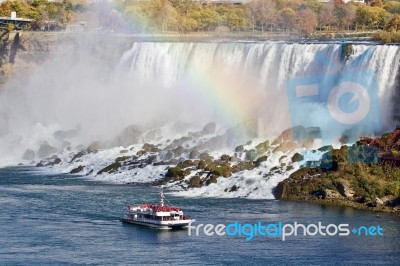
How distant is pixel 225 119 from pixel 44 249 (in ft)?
82.1

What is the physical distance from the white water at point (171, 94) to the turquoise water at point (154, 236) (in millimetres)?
3877

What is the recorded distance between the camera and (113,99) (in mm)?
74562

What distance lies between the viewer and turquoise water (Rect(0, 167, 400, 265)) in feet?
131

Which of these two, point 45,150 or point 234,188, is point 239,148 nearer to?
point 234,188

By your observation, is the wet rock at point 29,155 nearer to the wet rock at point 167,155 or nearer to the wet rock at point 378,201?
the wet rock at point 167,155

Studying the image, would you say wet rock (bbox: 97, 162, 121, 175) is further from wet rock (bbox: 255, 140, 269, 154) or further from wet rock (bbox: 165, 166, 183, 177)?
wet rock (bbox: 255, 140, 269, 154)

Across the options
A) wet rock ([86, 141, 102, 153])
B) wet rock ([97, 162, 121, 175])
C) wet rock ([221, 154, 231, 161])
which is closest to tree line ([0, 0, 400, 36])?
wet rock ([86, 141, 102, 153])

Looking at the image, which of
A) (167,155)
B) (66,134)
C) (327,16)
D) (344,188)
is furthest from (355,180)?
(327,16)

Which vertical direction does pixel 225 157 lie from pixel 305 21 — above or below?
below

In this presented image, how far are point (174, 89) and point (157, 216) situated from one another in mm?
27010

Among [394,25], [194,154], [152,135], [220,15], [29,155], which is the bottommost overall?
[29,155]

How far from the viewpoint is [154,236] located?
44.3 metres

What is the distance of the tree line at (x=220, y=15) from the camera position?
93000 mm

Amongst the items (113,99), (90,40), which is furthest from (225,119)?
(90,40)
